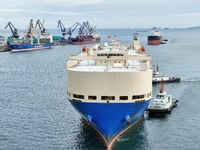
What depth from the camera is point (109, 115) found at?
3781cm

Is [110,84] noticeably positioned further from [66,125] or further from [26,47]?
[26,47]

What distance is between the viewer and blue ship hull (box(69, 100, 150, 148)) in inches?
1480

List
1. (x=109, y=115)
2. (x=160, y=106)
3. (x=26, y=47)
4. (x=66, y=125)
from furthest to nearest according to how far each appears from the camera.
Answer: (x=26, y=47), (x=160, y=106), (x=66, y=125), (x=109, y=115)

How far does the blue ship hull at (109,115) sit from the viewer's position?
123 feet

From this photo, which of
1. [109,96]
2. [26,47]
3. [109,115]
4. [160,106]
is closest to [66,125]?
[109,115]

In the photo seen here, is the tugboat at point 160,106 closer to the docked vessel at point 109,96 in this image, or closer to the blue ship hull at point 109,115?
the docked vessel at point 109,96

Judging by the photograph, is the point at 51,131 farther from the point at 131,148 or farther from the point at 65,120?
the point at 131,148

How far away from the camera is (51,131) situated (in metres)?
43.3


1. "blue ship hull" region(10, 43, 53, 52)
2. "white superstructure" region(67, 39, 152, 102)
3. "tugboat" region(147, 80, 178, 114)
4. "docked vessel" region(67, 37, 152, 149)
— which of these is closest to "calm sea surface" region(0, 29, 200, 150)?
"tugboat" region(147, 80, 178, 114)

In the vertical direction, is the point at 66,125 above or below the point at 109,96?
below

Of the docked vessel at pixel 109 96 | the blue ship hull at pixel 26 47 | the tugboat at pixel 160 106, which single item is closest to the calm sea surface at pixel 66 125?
the tugboat at pixel 160 106

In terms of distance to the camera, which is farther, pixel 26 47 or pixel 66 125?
pixel 26 47

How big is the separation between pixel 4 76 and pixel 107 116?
198 feet

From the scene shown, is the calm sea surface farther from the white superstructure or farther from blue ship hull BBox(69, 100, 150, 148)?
the white superstructure
